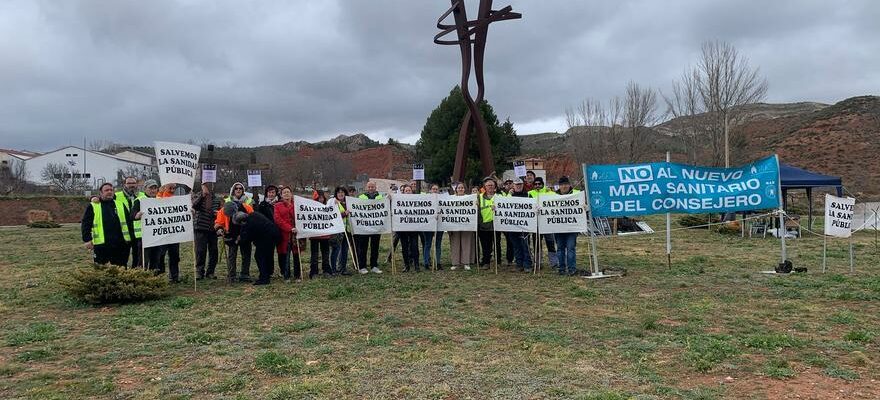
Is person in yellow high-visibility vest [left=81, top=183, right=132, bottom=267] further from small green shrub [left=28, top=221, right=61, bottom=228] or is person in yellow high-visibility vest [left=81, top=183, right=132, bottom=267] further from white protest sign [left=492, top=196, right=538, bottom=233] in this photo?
small green shrub [left=28, top=221, right=61, bottom=228]

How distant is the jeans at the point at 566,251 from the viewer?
10.9m

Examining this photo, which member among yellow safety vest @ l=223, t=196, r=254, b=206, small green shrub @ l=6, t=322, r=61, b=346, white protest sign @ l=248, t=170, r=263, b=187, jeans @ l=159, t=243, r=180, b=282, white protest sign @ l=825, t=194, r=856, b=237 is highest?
white protest sign @ l=248, t=170, r=263, b=187

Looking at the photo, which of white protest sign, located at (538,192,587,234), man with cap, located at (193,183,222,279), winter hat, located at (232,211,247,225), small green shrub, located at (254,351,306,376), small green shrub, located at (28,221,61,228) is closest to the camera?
small green shrub, located at (254,351,306,376)

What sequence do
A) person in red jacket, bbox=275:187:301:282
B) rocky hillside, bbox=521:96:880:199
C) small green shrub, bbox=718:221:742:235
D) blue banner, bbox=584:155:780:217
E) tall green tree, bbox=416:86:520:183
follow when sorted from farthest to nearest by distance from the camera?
1. rocky hillside, bbox=521:96:880:199
2. tall green tree, bbox=416:86:520:183
3. small green shrub, bbox=718:221:742:235
4. blue banner, bbox=584:155:780:217
5. person in red jacket, bbox=275:187:301:282

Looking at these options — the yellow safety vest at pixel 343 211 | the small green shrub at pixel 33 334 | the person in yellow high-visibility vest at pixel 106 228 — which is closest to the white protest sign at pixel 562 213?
the yellow safety vest at pixel 343 211

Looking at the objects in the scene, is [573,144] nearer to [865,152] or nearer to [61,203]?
[865,152]

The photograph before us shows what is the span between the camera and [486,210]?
37.2 feet

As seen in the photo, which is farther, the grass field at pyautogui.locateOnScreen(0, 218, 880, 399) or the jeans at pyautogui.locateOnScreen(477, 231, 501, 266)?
the jeans at pyautogui.locateOnScreen(477, 231, 501, 266)

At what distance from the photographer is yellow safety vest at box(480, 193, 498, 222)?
11288mm

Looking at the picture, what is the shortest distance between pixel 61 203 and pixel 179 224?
37974 mm

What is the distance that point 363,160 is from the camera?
8869 centimetres

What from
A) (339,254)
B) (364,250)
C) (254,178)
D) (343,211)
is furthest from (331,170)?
(343,211)

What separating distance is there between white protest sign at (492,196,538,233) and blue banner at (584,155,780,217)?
1.12m

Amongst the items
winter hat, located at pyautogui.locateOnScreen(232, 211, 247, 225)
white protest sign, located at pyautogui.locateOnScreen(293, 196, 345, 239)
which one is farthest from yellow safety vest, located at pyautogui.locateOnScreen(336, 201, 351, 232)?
winter hat, located at pyautogui.locateOnScreen(232, 211, 247, 225)
